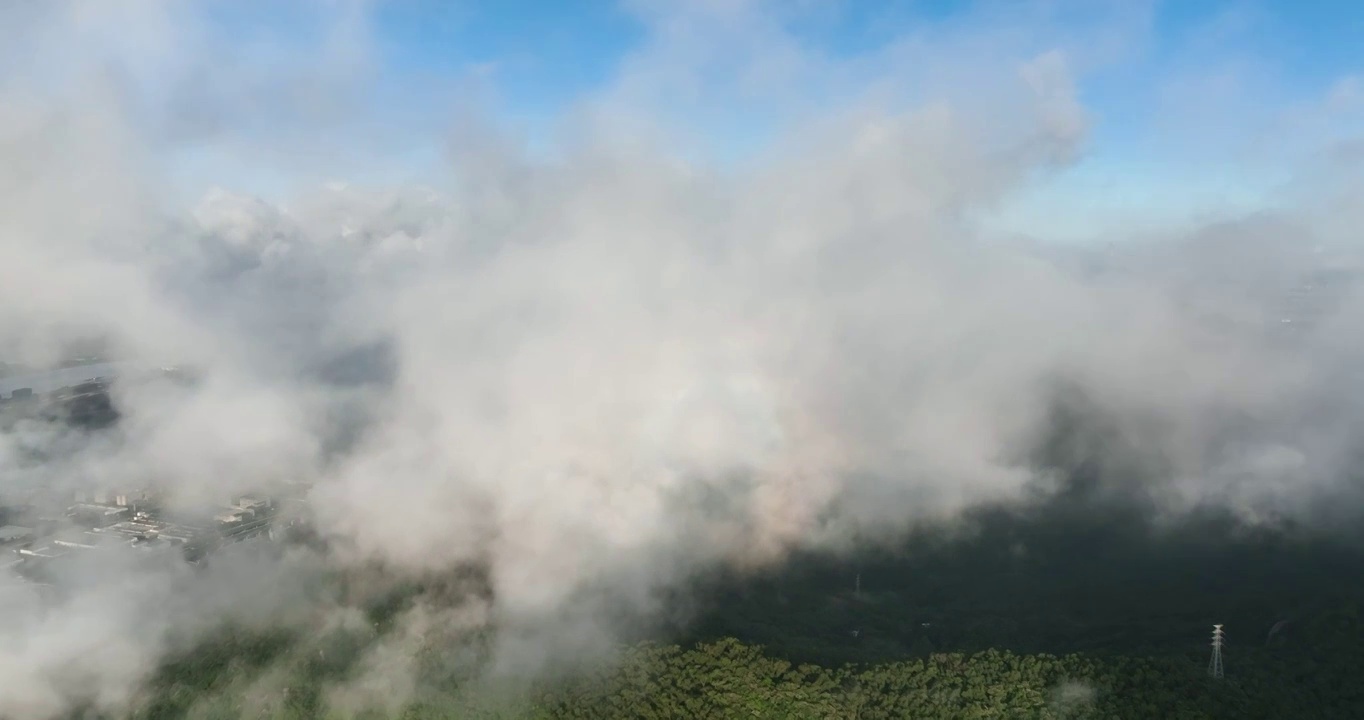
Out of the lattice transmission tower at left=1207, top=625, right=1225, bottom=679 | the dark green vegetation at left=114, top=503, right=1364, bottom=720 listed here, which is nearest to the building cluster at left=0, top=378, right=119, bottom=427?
the dark green vegetation at left=114, top=503, right=1364, bottom=720

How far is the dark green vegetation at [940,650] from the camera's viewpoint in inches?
1918

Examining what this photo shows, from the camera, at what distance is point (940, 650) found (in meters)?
57.5

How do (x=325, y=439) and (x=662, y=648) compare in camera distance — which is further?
(x=325, y=439)

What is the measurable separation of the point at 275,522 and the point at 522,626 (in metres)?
27.6

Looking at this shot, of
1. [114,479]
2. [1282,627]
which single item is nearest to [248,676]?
[114,479]

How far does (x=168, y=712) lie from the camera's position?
2138 inches

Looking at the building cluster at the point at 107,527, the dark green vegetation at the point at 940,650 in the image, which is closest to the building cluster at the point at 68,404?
the building cluster at the point at 107,527

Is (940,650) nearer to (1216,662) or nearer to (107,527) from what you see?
(1216,662)

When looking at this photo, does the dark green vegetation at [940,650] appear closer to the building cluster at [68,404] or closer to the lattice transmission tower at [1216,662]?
the lattice transmission tower at [1216,662]

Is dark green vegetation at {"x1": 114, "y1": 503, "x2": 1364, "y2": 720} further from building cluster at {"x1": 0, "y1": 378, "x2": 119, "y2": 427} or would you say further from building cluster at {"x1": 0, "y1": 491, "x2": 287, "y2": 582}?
building cluster at {"x1": 0, "y1": 378, "x2": 119, "y2": 427}

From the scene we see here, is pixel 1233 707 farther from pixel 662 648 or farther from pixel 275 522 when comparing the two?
pixel 275 522

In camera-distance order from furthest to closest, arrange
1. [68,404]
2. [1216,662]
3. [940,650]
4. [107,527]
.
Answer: [68,404] < [107,527] < [940,650] < [1216,662]

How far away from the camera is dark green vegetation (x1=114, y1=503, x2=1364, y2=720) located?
48.7m

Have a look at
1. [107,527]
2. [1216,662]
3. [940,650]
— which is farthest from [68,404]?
[1216,662]
